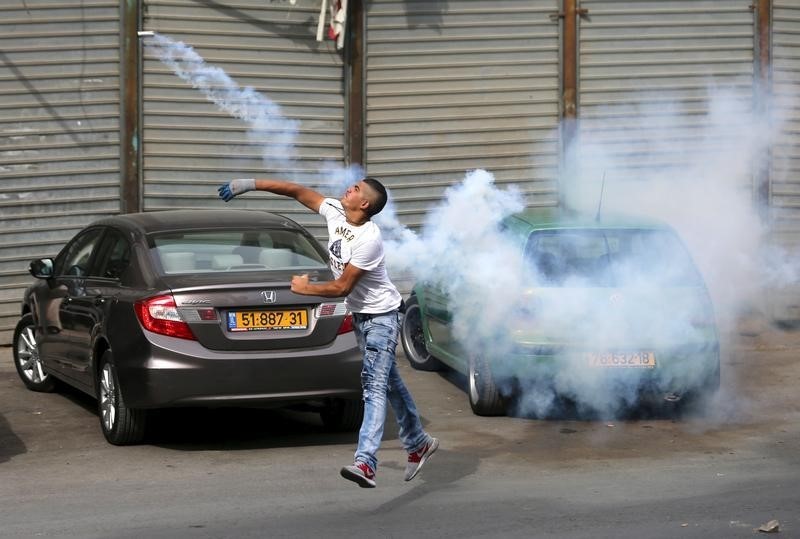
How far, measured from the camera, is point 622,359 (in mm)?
9164

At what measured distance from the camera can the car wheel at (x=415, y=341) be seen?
38.7 feet

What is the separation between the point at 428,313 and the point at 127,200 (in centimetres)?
412

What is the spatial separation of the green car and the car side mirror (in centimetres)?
315

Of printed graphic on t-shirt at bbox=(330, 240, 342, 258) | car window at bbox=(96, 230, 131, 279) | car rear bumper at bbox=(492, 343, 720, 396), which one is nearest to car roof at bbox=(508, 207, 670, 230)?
car rear bumper at bbox=(492, 343, 720, 396)

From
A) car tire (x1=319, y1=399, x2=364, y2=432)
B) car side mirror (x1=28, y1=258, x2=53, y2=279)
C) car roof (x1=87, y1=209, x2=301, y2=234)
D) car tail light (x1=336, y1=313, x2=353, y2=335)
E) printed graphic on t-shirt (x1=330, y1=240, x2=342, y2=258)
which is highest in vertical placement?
car roof (x1=87, y1=209, x2=301, y2=234)

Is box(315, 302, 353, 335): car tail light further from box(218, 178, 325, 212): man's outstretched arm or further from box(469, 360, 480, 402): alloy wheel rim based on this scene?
box(469, 360, 480, 402): alloy wheel rim

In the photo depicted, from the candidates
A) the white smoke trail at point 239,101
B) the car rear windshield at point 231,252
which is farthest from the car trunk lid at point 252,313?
the white smoke trail at point 239,101

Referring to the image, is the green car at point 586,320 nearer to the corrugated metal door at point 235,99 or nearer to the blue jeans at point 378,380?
the blue jeans at point 378,380

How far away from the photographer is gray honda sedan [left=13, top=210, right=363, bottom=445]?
321 inches

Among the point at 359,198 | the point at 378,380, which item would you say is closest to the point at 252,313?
the point at 378,380

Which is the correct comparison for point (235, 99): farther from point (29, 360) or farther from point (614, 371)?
point (614, 371)

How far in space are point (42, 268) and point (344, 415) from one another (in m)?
2.79

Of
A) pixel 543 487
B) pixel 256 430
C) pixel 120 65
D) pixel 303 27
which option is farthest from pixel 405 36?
pixel 543 487

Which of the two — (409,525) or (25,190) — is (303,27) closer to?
(25,190)
